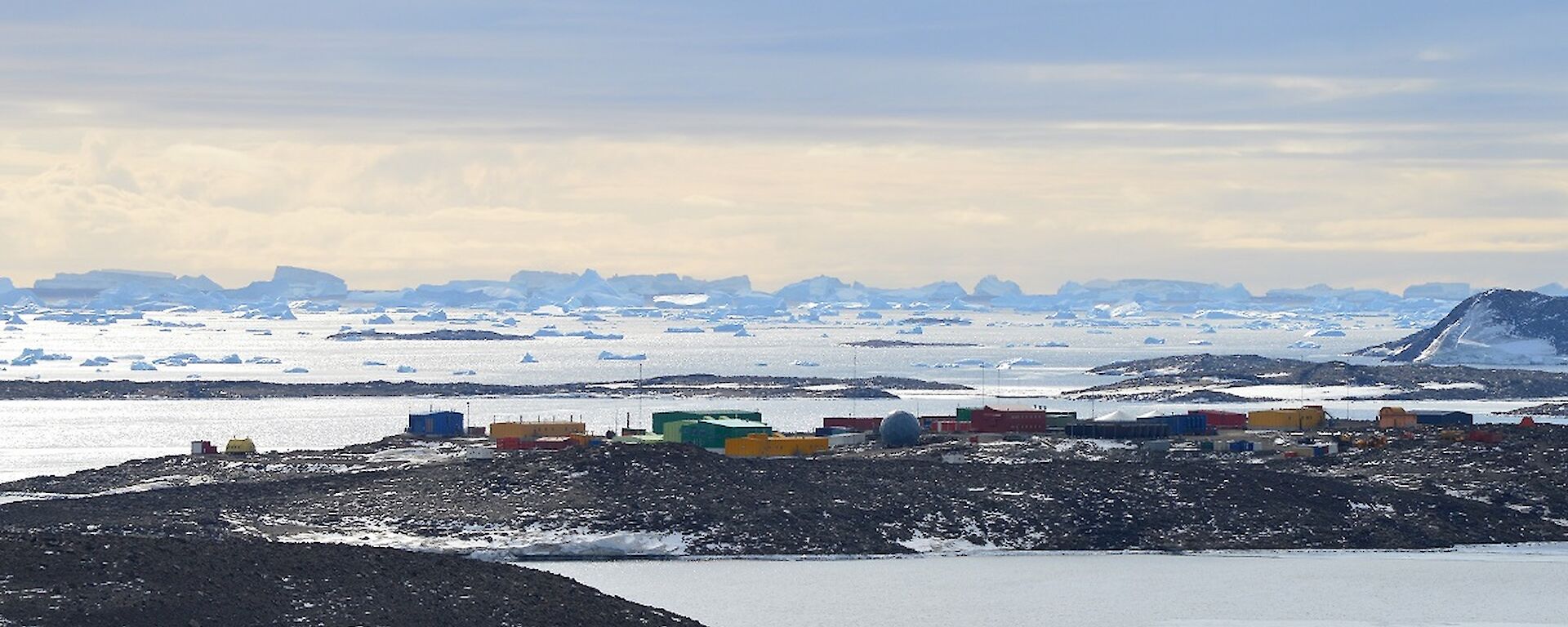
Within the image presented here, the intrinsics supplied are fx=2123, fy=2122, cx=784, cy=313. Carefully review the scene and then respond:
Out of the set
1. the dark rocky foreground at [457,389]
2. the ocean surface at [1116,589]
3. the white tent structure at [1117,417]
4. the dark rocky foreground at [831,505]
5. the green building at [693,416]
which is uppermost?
the dark rocky foreground at [457,389]

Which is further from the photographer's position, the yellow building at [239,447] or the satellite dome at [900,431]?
the satellite dome at [900,431]

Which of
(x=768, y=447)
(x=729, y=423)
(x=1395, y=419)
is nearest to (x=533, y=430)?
(x=729, y=423)

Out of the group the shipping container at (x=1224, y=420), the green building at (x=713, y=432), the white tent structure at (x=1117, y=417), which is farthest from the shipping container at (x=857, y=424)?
the shipping container at (x=1224, y=420)

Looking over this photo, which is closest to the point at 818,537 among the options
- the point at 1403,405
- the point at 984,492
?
the point at 984,492

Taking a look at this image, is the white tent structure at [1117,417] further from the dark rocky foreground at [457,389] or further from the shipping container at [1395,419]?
the dark rocky foreground at [457,389]

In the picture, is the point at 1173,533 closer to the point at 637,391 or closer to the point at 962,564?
the point at 962,564

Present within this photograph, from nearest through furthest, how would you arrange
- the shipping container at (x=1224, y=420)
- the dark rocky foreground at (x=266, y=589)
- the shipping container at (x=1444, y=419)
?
the dark rocky foreground at (x=266, y=589) < the shipping container at (x=1224, y=420) < the shipping container at (x=1444, y=419)
